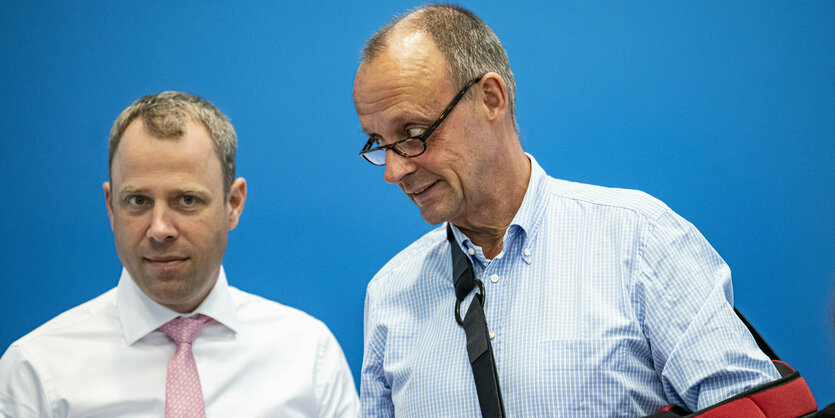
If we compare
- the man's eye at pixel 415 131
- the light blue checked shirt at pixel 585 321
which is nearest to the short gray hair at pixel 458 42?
the man's eye at pixel 415 131

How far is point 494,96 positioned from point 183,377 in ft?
3.27

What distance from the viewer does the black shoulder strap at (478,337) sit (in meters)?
1.57

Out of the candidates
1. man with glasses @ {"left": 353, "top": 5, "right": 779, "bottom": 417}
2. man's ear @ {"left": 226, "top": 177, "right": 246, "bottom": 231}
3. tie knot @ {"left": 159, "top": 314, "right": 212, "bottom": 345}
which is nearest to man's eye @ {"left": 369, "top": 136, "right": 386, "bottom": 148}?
man with glasses @ {"left": 353, "top": 5, "right": 779, "bottom": 417}

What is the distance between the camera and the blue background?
2.41 meters

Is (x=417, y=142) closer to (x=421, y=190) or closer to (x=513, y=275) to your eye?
(x=421, y=190)

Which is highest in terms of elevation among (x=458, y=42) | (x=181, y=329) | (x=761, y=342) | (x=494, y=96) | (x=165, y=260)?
(x=458, y=42)

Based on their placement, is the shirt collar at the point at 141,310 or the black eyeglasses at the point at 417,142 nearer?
the black eyeglasses at the point at 417,142

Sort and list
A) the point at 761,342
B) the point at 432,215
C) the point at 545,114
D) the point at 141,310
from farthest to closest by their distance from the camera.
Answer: the point at 545,114 < the point at 141,310 < the point at 432,215 < the point at 761,342

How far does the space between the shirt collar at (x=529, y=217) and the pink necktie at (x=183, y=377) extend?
719 millimetres

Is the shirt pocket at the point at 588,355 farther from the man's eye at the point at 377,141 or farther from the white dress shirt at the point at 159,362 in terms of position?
the white dress shirt at the point at 159,362

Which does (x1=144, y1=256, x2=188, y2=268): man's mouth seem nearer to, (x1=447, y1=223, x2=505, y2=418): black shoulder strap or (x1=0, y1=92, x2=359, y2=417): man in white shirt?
(x1=0, y1=92, x2=359, y2=417): man in white shirt

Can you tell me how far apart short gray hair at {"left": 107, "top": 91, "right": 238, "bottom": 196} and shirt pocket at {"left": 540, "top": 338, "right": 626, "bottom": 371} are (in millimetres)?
921

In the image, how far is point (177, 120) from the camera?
1858 millimetres

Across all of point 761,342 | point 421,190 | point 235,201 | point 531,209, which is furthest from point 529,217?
point 235,201
